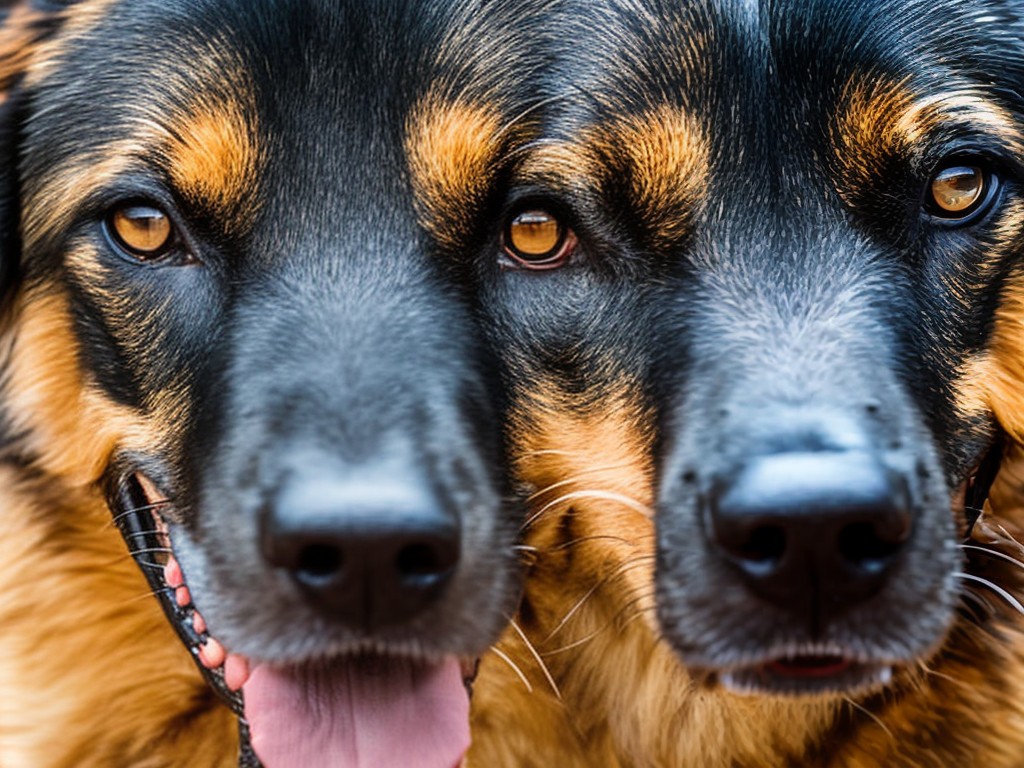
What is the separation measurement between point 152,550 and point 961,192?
6.97 ft

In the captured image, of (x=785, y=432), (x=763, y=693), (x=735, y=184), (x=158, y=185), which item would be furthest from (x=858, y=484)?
(x=158, y=185)

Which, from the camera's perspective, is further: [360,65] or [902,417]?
[360,65]

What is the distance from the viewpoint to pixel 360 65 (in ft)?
11.4

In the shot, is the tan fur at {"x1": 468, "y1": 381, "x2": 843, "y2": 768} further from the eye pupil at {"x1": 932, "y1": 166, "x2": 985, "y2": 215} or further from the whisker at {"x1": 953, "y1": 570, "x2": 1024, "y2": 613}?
the eye pupil at {"x1": 932, "y1": 166, "x2": 985, "y2": 215}

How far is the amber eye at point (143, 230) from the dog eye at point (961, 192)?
1.82 m

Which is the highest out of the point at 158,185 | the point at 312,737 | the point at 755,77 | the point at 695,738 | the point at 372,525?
the point at 755,77

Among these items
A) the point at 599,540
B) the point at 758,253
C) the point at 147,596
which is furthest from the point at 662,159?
the point at 147,596

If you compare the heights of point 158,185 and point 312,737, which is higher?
point 158,185

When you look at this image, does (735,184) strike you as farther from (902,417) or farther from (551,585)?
(551,585)

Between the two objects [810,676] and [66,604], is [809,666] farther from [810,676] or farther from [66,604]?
[66,604]

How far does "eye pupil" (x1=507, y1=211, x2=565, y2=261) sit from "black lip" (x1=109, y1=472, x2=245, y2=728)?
111 centimetres

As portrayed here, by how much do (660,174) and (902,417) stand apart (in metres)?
0.80

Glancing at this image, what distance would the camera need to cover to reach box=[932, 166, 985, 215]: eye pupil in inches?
134

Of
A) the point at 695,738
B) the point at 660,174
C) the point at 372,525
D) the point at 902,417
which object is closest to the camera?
the point at 372,525
